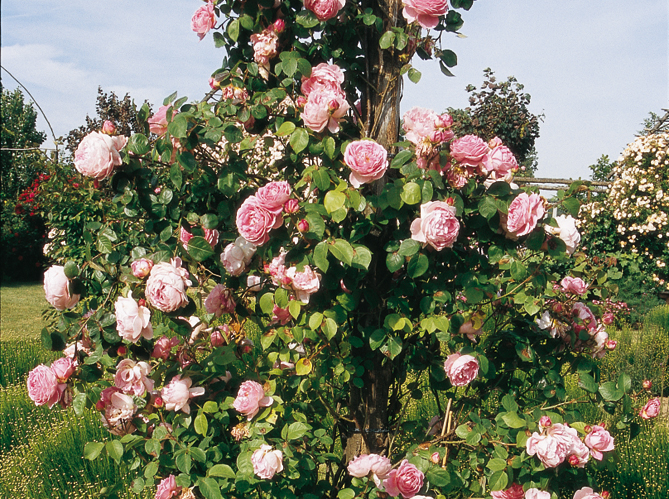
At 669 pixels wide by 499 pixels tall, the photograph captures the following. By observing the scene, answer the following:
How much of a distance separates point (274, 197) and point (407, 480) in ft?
2.87

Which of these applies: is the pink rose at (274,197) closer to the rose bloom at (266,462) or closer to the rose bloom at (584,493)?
the rose bloom at (266,462)

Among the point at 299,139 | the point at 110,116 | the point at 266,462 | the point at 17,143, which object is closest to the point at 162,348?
the point at 266,462

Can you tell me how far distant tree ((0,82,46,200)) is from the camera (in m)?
13.6

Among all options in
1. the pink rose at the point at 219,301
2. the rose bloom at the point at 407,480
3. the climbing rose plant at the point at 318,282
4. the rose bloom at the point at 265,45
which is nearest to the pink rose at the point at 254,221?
the climbing rose plant at the point at 318,282

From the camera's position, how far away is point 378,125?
181cm

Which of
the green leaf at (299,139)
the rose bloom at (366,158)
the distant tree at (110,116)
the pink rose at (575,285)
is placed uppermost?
the distant tree at (110,116)

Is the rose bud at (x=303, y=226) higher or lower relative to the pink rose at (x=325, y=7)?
lower

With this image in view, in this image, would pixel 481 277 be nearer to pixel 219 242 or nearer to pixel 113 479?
pixel 219 242

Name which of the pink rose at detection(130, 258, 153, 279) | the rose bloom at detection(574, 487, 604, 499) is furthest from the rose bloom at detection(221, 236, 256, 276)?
the rose bloom at detection(574, 487, 604, 499)

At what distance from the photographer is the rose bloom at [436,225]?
1.42 meters

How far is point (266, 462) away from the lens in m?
1.46

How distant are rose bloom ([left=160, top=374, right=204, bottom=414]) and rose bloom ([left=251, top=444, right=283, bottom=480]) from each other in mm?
266

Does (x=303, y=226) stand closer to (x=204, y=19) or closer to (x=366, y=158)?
(x=366, y=158)

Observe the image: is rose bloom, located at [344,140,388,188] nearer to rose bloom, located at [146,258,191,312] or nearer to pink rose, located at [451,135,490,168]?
pink rose, located at [451,135,490,168]
